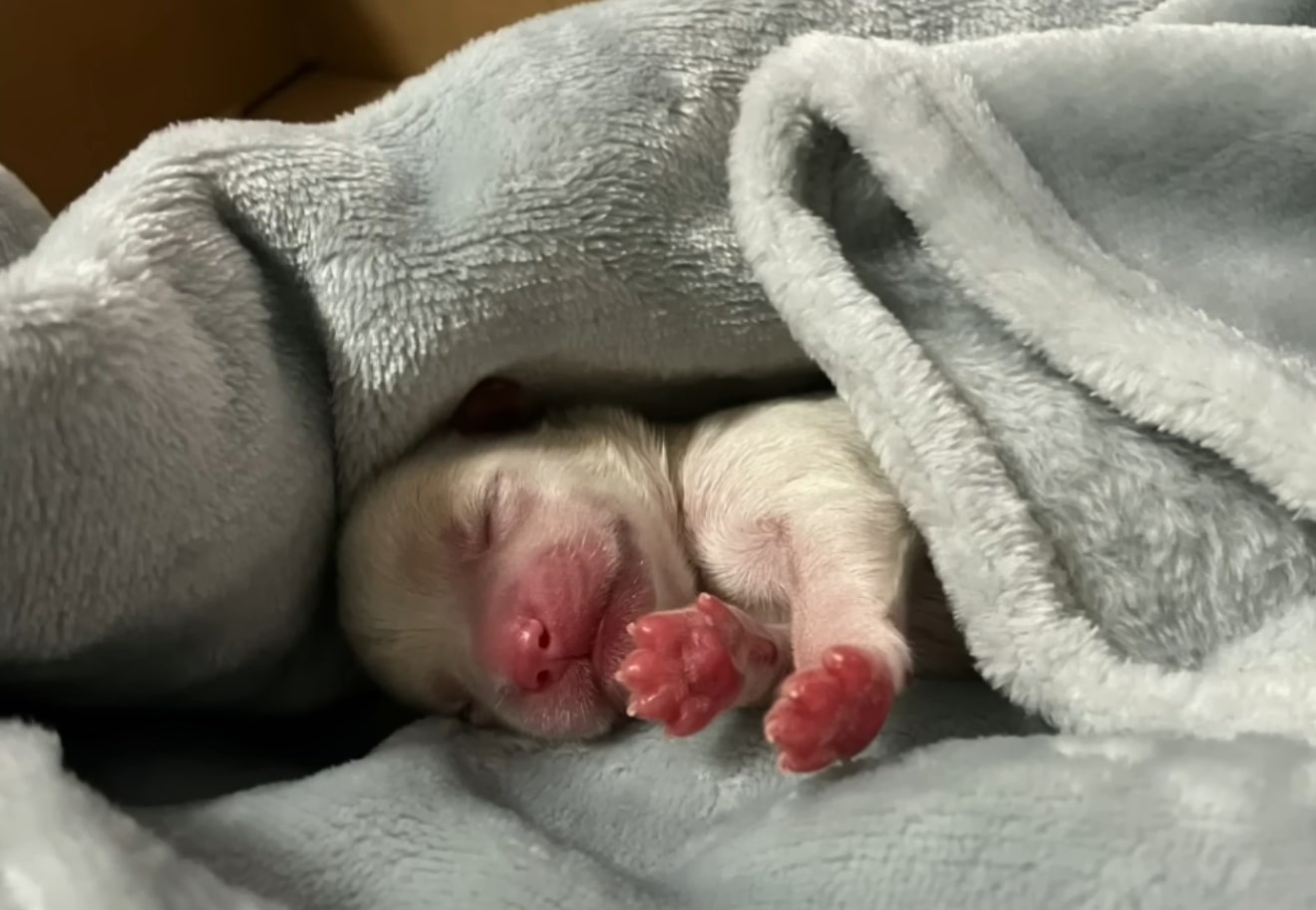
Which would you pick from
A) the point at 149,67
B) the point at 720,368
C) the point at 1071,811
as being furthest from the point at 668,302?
the point at 149,67

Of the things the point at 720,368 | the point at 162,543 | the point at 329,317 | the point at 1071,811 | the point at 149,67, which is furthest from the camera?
the point at 149,67

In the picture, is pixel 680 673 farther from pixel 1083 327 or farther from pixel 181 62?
pixel 181 62

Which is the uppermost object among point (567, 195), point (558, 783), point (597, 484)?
point (567, 195)

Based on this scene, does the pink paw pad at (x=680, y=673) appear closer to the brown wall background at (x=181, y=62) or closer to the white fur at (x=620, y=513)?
the white fur at (x=620, y=513)

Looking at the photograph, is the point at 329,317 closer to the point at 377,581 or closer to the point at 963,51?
the point at 377,581

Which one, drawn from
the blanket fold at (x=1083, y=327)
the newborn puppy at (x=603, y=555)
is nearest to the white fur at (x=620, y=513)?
the newborn puppy at (x=603, y=555)

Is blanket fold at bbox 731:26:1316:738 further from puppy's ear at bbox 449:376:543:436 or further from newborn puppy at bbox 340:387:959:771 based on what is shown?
puppy's ear at bbox 449:376:543:436
